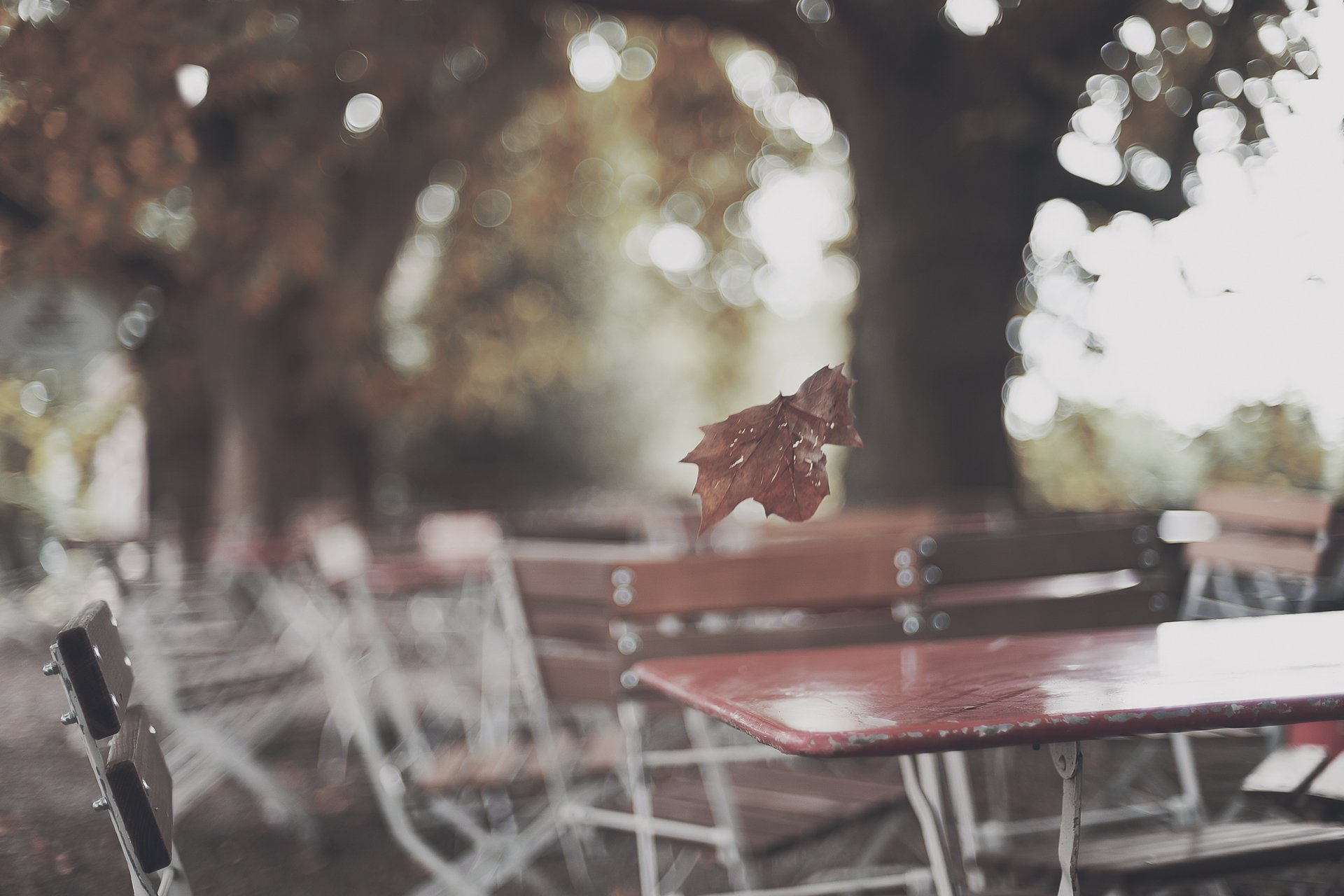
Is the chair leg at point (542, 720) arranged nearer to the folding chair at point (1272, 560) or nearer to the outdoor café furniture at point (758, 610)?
the outdoor café furniture at point (758, 610)

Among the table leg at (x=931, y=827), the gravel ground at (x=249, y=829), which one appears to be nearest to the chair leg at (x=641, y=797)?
the gravel ground at (x=249, y=829)

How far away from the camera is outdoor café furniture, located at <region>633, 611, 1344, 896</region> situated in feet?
4.40

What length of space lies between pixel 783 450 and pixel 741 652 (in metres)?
0.98

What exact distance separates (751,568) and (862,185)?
15.6ft

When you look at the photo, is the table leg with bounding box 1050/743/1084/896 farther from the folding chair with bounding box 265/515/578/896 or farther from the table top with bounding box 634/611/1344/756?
the folding chair with bounding box 265/515/578/896

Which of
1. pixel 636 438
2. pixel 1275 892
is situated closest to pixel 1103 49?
pixel 1275 892

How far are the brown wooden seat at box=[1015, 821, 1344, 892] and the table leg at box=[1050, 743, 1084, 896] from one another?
14.8 inches

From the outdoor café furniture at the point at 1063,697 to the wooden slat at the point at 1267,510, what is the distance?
1116mm

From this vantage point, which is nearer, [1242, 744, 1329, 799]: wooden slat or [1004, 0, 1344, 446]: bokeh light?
[1242, 744, 1329, 799]: wooden slat

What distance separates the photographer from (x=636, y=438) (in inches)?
960

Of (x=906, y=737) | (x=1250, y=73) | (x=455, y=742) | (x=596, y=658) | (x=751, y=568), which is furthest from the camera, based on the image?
(x=455, y=742)

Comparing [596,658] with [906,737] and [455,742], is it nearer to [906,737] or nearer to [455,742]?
[906,737]

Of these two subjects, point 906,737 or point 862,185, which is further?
point 862,185

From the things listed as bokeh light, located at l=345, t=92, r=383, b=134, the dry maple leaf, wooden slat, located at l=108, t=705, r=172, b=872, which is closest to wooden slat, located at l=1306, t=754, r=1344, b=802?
the dry maple leaf
